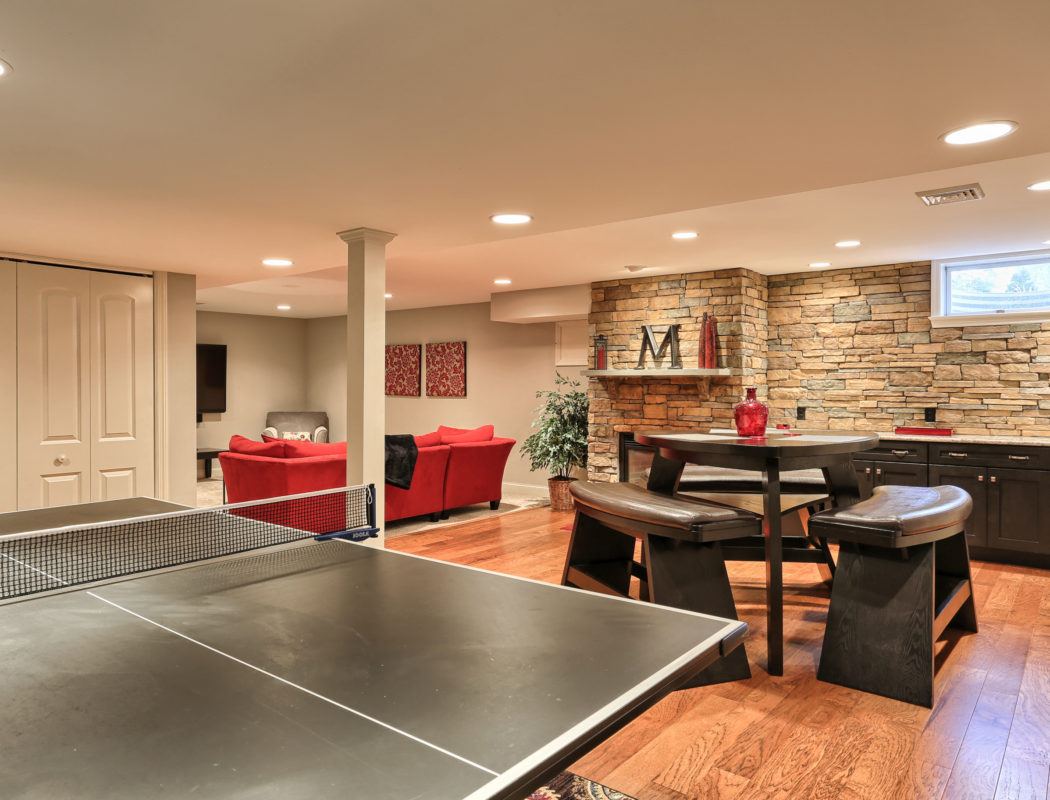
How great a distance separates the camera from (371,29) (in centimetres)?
143

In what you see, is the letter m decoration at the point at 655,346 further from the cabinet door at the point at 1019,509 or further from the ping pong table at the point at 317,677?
the ping pong table at the point at 317,677

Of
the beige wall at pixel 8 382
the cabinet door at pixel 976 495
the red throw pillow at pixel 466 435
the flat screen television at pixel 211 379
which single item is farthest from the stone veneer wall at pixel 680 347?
the flat screen television at pixel 211 379

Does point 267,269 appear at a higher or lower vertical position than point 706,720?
higher

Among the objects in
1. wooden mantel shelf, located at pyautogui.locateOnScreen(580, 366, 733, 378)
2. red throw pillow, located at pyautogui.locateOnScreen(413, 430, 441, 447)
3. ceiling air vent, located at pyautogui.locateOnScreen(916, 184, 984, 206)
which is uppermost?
ceiling air vent, located at pyautogui.locateOnScreen(916, 184, 984, 206)

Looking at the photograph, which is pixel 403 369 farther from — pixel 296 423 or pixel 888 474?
pixel 888 474

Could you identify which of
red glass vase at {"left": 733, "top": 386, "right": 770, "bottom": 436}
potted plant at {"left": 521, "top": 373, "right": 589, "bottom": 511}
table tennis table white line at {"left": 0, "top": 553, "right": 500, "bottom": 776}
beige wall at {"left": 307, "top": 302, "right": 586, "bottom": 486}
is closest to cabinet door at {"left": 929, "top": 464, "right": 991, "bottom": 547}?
red glass vase at {"left": 733, "top": 386, "right": 770, "bottom": 436}

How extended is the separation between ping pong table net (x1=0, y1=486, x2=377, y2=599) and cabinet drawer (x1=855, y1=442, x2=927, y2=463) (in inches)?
168

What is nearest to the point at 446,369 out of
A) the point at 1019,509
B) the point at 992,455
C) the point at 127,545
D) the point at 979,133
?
the point at 992,455

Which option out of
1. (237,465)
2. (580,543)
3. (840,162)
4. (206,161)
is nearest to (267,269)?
(237,465)

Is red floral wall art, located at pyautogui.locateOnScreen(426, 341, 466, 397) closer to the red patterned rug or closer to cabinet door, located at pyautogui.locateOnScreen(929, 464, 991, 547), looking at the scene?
cabinet door, located at pyautogui.locateOnScreen(929, 464, 991, 547)

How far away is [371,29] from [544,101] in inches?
19.9

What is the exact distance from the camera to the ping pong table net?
162 centimetres

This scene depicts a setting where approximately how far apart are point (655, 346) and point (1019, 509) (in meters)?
3.05

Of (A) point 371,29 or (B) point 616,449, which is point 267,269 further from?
(B) point 616,449
